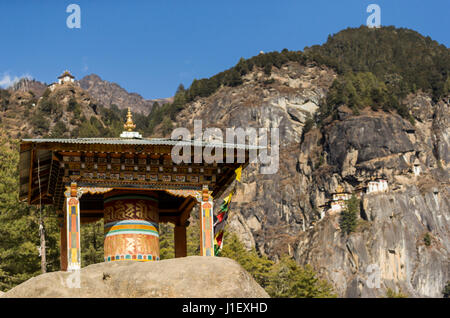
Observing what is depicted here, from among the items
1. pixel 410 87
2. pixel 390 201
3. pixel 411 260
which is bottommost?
pixel 411 260

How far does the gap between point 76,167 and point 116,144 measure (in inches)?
53.9

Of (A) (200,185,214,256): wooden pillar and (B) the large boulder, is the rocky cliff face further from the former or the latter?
(B) the large boulder

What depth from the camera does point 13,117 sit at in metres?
177

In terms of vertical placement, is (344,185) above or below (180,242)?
above

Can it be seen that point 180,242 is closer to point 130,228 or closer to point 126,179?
point 130,228

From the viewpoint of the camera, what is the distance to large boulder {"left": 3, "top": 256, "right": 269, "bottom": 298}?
12633 mm

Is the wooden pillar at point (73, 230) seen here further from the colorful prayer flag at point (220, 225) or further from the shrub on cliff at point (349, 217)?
the shrub on cliff at point (349, 217)

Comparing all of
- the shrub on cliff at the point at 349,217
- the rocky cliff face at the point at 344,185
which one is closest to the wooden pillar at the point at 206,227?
the rocky cliff face at the point at 344,185

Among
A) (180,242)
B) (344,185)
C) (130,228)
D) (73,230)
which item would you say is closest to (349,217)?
(344,185)

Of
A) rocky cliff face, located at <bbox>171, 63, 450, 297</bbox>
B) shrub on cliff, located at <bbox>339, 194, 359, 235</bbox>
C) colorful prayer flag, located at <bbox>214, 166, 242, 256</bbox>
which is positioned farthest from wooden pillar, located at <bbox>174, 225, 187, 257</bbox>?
shrub on cliff, located at <bbox>339, 194, 359, 235</bbox>

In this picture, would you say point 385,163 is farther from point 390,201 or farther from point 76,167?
point 76,167

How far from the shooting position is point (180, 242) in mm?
24812

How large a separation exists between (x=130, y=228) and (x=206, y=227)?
2243mm
